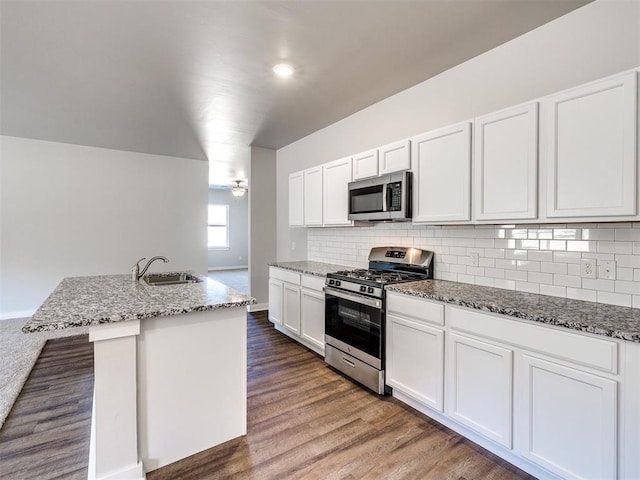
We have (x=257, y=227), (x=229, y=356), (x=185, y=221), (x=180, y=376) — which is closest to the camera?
(x=180, y=376)

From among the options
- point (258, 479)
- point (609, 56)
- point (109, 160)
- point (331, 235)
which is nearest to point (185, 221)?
point (109, 160)

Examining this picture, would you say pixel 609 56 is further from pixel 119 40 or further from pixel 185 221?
pixel 185 221

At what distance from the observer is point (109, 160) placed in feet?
17.2

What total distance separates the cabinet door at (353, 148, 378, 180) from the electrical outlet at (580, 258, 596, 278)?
5.43 feet

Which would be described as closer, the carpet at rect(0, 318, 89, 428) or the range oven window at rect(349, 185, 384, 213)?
the carpet at rect(0, 318, 89, 428)

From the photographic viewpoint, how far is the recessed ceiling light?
8.40 ft

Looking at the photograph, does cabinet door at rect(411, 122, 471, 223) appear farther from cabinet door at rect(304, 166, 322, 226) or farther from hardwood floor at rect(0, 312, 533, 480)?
hardwood floor at rect(0, 312, 533, 480)

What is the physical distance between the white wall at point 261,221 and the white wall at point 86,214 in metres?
1.58

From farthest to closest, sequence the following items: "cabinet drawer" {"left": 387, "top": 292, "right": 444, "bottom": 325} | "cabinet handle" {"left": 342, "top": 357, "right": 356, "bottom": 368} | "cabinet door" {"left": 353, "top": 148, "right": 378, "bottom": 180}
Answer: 1. "cabinet door" {"left": 353, "top": 148, "right": 378, "bottom": 180}
2. "cabinet handle" {"left": 342, "top": 357, "right": 356, "bottom": 368}
3. "cabinet drawer" {"left": 387, "top": 292, "right": 444, "bottom": 325}

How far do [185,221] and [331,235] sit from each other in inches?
127

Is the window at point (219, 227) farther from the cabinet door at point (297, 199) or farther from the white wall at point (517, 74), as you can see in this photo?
the white wall at point (517, 74)

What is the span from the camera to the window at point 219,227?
9945mm

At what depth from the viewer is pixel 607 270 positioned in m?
1.80

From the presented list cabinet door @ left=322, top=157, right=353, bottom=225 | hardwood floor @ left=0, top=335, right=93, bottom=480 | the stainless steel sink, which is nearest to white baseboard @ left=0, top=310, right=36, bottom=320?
hardwood floor @ left=0, top=335, right=93, bottom=480
